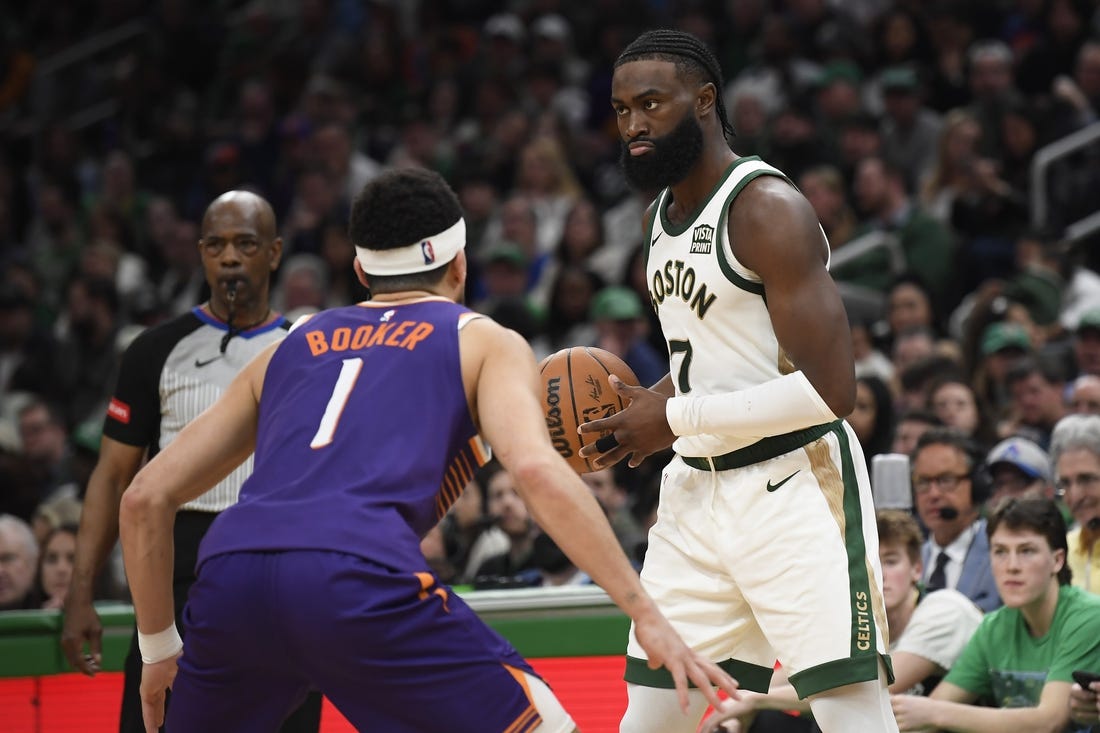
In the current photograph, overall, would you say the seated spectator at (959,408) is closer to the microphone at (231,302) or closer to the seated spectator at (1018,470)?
the seated spectator at (1018,470)

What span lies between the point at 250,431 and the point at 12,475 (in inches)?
250

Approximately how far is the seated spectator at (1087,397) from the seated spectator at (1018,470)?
74 centimetres

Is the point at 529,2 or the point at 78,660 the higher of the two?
the point at 529,2

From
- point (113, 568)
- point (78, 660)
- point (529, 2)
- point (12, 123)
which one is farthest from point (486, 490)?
point (12, 123)

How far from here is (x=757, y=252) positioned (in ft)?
14.0

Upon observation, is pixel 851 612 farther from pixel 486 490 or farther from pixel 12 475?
pixel 12 475

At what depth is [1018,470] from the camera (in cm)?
711

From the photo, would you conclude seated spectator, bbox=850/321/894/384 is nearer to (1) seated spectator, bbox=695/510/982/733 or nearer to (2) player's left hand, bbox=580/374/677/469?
(1) seated spectator, bbox=695/510/982/733

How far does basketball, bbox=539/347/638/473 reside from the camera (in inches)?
189

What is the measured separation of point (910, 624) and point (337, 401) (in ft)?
10.6

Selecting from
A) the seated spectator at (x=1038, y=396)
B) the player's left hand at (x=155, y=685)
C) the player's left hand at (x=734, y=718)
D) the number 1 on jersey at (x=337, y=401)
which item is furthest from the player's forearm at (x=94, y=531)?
the seated spectator at (x=1038, y=396)

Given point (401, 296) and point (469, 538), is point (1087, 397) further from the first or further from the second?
point (401, 296)

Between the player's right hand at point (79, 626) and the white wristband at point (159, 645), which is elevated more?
the white wristband at point (159, 645)

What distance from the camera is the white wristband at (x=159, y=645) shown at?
3961 millimetres
